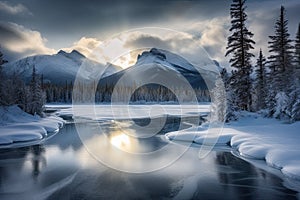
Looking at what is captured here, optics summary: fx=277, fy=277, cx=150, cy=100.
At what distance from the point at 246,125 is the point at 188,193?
18.6 m

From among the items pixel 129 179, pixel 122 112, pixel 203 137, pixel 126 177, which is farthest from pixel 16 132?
pixel 122 112

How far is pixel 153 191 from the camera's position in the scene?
12.3 m

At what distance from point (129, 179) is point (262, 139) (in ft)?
39.3

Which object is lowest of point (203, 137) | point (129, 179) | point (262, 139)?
point (129, 179)

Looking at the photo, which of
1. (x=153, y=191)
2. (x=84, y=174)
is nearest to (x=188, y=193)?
(x=153, y=191)

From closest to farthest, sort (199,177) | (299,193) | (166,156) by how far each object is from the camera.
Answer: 1. (299,193)
2. (199,177)
3. (166,156)

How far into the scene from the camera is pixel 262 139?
2119 centimetres

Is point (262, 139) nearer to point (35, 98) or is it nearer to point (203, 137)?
point (203, 137)

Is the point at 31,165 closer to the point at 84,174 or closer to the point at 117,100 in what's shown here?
the point at 84,174

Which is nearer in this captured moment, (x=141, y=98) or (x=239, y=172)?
(x=239, y=172)

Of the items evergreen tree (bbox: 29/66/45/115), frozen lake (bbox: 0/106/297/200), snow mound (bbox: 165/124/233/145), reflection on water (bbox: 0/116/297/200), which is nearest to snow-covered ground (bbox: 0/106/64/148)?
frozen lake (bbox: 0/106/297/200)

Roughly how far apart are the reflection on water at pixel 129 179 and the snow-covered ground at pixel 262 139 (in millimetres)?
1276

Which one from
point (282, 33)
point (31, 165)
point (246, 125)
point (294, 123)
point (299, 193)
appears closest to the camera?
point (299, 193)

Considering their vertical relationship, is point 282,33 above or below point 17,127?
above
